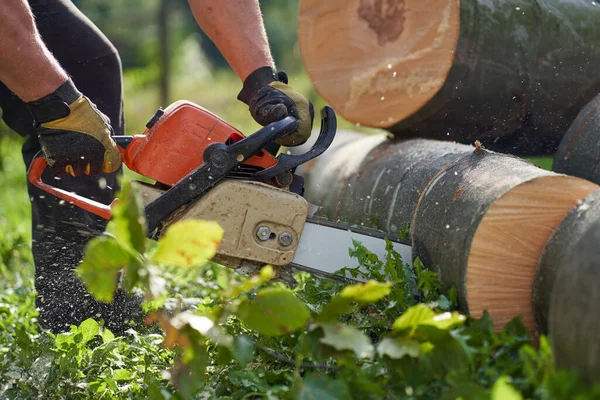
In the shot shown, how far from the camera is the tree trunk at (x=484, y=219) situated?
6.20ft

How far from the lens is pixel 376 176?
3094mm

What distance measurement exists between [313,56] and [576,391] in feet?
8.13

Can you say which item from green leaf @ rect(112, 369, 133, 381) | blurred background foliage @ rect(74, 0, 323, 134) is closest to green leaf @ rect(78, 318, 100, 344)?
green leaf @ rect(112, 369, 133, 381)

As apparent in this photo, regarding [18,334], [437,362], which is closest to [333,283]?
[437,362]

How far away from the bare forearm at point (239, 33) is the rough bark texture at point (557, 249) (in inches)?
50.4

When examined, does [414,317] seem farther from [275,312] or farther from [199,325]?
[199,325]

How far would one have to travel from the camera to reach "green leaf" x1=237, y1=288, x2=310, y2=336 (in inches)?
62.6

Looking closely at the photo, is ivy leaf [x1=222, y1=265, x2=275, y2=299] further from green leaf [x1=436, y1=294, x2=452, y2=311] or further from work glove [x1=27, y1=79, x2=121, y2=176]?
work glove [x1=27, y1=79, x2=121, y2=176]

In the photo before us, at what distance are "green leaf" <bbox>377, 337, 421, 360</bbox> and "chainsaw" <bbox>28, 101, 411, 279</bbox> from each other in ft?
2.36

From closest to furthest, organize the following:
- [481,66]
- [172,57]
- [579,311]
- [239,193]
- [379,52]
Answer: [579,311], [239,193], [481,66], [379,52], [172,57]

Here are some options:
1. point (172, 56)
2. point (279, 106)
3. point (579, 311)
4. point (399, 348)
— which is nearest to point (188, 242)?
point (399, 348)

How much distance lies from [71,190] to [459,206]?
170cm

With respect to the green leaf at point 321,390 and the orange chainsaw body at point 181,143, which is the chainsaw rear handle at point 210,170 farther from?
the green leaf at point 321,390

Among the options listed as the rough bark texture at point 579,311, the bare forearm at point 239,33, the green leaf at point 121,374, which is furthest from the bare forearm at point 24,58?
the rough bark texture at point 579,311
